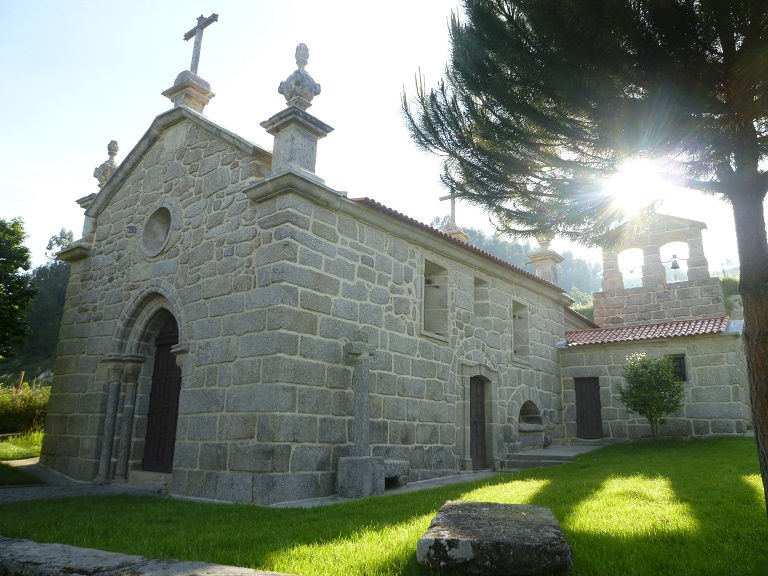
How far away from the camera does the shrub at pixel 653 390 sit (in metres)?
11.0

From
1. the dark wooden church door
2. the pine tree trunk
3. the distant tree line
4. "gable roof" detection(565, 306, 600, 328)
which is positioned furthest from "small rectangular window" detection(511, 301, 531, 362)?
the distant tree line

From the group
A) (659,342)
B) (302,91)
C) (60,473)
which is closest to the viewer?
(302,91)

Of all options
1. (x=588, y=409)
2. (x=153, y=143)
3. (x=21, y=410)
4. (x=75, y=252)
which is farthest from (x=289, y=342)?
(x=21, y=410)

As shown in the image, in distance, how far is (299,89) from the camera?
8.00m

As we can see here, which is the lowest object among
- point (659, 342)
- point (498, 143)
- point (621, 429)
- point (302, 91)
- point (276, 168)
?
point (621, 429)

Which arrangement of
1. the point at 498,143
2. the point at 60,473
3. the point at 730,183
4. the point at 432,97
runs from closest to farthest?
the point at 730,183
the point at 498,143
the point at 432,97
the point at 60,473

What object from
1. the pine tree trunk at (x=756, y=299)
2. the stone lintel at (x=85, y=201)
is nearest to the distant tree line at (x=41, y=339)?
the stone lintel at (x=85, y=201)

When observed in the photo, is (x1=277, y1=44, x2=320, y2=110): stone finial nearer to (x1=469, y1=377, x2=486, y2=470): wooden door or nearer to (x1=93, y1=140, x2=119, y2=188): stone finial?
(x1=93, y1=140, x2=119, y2=188): stone finial

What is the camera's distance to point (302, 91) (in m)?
8.02

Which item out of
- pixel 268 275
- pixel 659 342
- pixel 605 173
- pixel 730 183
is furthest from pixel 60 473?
pixel 659 342

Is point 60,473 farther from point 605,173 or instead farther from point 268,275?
point 605,173

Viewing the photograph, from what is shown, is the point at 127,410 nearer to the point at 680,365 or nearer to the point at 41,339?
the point at 680,365

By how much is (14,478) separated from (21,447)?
3465 millimetres

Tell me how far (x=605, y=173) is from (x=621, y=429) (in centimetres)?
953
